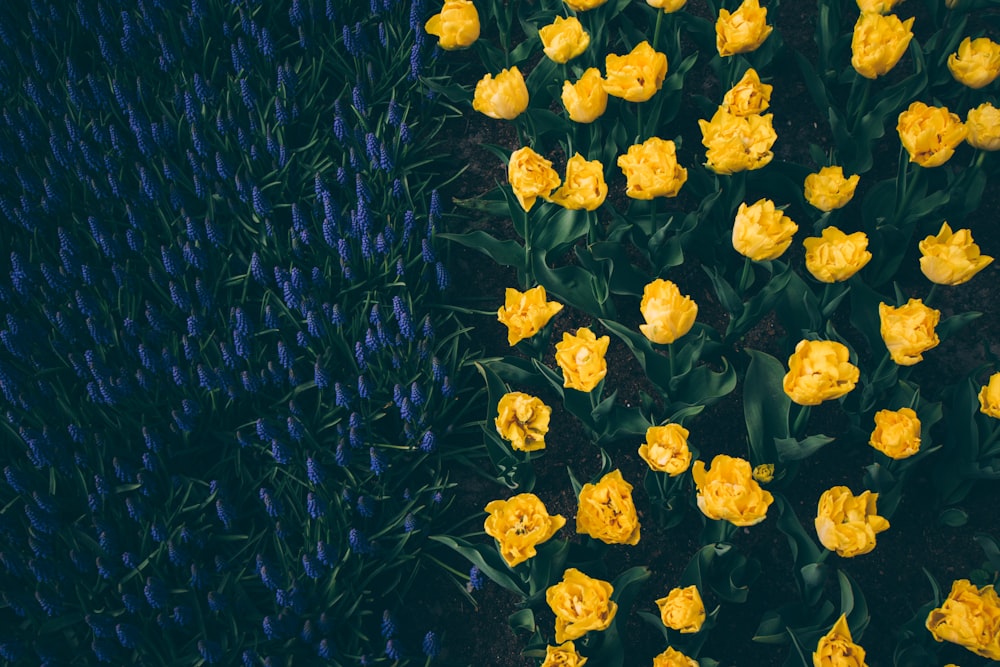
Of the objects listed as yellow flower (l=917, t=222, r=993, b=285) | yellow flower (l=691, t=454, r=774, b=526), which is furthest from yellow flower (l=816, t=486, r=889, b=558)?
yellow flower (l=917, t=222, r=993, b=285)

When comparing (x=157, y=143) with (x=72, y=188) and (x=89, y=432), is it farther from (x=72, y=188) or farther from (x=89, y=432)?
(x=89, y=432)

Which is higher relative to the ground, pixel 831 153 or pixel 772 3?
pixel 772 3

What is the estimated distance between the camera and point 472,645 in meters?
2.25

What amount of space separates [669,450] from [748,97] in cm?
98

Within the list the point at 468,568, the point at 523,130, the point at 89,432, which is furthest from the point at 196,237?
the point at 468,568

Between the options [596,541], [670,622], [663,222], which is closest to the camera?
[670,622]

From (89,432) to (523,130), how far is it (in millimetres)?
1548


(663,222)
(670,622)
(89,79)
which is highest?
(89,79)

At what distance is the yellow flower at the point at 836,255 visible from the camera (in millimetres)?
2039

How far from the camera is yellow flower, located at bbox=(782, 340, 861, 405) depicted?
1874 mm

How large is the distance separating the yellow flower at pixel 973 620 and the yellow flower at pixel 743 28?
142cm

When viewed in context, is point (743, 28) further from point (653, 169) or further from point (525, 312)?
point (525, 312)

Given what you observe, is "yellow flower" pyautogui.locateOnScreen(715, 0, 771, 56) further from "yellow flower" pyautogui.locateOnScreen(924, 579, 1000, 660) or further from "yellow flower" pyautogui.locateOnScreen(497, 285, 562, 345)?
"yellow flower" pyautogui.locateOnScreen(924, 579, 1000, 660)

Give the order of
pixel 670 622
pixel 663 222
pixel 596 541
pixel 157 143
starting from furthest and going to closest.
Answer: pixel 157 143 < pixel 663 222 < pixel 596 541 < pixel 670 622
